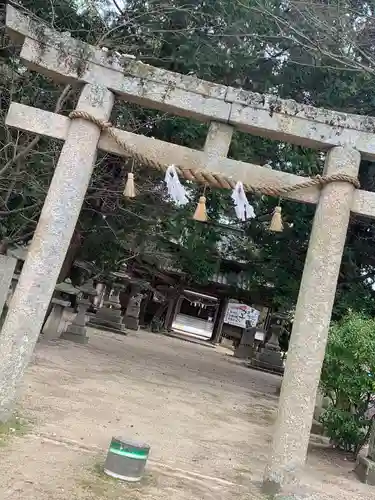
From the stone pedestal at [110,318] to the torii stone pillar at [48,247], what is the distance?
14780mm

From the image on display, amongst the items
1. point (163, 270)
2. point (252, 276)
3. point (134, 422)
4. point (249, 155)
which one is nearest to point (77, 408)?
point (134, 422)

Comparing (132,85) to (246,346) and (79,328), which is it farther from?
(246,346)

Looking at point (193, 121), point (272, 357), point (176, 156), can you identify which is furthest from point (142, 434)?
point (272, 357)

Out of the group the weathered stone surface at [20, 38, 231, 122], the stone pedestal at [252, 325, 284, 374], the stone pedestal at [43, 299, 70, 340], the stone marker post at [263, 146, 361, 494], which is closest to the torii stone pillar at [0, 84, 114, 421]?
the weathered stone surface at [20, 38, 231, 122]

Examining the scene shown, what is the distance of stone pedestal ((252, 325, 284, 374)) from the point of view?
18875 mm

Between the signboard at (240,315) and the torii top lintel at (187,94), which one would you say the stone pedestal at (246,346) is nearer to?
the signboard at (240,315)

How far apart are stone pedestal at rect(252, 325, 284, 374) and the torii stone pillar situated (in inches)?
580

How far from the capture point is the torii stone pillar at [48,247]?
5.04 meters

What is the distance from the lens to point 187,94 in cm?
546

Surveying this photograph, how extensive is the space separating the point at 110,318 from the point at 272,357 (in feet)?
20.6

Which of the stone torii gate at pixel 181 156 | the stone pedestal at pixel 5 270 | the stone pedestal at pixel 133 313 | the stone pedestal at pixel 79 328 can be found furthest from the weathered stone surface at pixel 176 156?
the stone pedestal at pixel 133 313

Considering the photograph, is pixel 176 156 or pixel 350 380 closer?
pixel 176 156

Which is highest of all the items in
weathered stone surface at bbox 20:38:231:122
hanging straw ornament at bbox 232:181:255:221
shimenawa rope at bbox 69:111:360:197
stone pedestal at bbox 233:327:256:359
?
weathered stone surface at bbox 20:38:231:122

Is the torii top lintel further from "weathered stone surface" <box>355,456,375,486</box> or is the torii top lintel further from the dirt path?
"weathered stone surface" <box>355,456,375,486</box>
